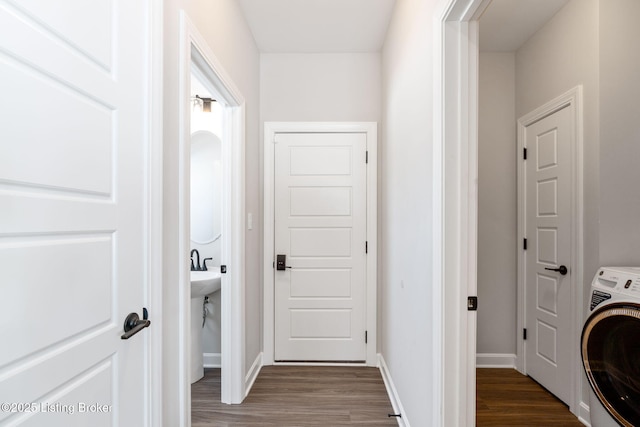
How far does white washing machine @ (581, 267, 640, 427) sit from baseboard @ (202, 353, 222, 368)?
2.63 meters

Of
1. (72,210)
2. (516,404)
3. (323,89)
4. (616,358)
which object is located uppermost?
(323,89)

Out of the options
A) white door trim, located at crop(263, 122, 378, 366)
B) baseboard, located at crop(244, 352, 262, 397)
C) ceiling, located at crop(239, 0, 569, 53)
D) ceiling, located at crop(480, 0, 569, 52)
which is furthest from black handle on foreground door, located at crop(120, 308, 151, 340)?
ceiling, located at crop(480, 0, 569, 52)

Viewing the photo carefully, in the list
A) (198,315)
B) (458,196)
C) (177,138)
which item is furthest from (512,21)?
(198,315)

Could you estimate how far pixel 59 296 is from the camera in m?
0.78

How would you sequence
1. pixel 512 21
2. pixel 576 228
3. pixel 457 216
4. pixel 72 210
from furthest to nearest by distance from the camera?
pixel 512 21, pixel 576 228, pixel 457 216, pixel 72 210

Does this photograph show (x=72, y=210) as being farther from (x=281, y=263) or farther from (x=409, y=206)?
(x=281, y=263)

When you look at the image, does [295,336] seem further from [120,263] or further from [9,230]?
[9,230]

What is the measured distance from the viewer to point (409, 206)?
1.86 metres

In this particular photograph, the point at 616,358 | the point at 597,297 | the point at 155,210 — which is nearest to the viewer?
the point at 155,210

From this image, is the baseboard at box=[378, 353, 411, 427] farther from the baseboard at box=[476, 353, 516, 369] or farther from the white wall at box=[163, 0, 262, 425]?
the white wall at box=[163, 0, 262, 425]

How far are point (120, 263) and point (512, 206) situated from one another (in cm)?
299

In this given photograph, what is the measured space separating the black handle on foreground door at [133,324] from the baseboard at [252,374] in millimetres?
1522

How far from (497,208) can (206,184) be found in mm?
2671

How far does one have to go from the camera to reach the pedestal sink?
238 centimetres
